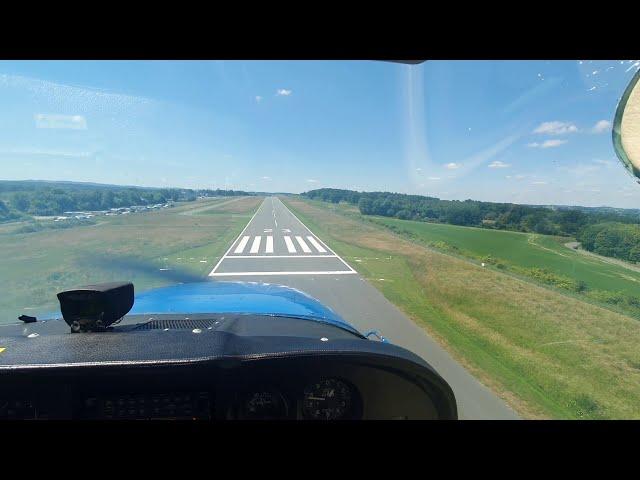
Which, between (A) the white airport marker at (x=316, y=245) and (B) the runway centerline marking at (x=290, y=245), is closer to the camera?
(B) the runway centerline marking at (x=290, y=245)

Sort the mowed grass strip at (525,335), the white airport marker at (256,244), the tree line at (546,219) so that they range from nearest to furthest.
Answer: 1. the mowed grass strip at (525,335)
2. the tree line at (546,219)
3. the white airport marker at (256,244)

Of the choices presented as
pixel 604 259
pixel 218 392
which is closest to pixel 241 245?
pixel 604 259

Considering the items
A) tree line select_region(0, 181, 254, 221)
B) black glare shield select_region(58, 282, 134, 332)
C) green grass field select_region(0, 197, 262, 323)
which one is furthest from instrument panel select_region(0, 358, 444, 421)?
tree line select_region(0, 181, 254, 221)

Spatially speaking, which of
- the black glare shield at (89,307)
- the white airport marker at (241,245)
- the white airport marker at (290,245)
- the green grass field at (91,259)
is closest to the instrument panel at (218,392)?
the black glare shield at (89,307)

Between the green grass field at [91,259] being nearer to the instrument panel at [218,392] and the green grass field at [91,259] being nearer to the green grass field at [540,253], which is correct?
the instrument panel at [218,392]

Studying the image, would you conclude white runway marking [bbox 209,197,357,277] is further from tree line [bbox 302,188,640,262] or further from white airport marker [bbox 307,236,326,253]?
tree line [bbox 302,188,640,262]
